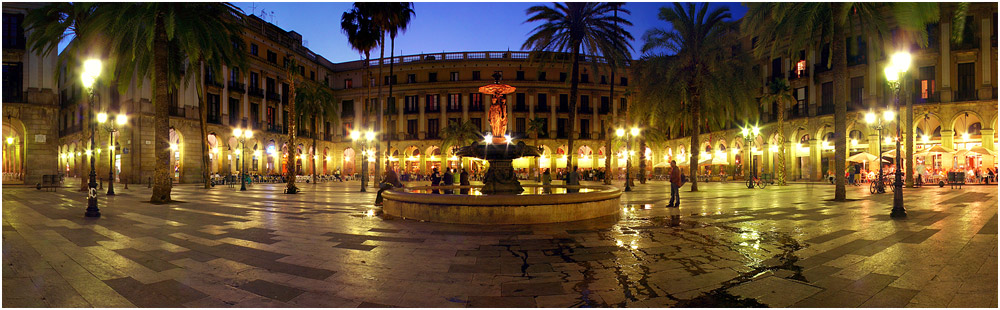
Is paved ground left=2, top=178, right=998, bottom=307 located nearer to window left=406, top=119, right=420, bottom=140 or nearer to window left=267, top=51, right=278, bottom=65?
window left=267, top=51, right=278, bottom=65

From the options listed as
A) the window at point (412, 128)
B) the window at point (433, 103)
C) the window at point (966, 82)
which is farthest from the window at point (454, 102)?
the window at point (966, 82)

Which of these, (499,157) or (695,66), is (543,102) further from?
(499,157)

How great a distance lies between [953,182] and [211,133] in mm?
47556

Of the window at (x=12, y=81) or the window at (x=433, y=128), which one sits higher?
the window at (x=12, y=81)

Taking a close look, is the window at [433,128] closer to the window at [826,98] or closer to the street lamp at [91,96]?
the window at [826,98]

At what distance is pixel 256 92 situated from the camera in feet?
136

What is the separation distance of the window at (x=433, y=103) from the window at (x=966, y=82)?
4088 centimetres

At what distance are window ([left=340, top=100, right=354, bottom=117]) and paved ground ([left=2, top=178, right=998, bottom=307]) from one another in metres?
43.2

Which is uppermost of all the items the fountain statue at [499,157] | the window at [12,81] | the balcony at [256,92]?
the balcony at [256,92]

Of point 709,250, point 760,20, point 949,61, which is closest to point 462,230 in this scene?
point 709,250

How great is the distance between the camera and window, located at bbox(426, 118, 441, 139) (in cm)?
5041

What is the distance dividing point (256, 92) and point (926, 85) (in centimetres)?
5014

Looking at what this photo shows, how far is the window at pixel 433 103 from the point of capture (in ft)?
164

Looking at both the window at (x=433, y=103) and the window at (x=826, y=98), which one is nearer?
the window at (x=826, y=98)
